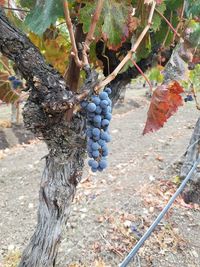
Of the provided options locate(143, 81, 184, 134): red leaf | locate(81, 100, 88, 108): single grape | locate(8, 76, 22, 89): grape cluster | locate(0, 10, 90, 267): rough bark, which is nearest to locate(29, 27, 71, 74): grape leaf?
locate(8, 76, 22, 89): grape cluster

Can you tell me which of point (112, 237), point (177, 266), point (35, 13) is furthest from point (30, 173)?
point (35, 13)

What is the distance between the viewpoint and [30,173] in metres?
5.75

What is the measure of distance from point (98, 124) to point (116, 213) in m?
2.69

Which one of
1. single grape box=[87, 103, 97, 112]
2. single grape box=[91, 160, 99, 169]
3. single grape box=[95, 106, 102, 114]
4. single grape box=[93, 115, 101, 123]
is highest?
single grape box=[87, 103, 97, 112]

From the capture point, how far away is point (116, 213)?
393cm

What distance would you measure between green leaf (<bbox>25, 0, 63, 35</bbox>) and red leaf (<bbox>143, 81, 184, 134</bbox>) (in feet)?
1.66

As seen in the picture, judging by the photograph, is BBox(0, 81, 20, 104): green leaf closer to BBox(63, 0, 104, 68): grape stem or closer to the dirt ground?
the dirt ground

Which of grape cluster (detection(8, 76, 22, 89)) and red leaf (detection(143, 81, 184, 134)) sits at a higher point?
red leaf (detection(143, 81, 184, 134))

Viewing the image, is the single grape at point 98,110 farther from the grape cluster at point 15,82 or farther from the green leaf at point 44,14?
the grape cluster at point 15,82

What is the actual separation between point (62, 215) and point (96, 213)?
1882 mm

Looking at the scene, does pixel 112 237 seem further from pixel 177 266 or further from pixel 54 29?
pixel 54 29

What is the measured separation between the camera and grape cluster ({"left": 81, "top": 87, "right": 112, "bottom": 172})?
4.55ft

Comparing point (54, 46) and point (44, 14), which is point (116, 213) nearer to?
point (54, 46)

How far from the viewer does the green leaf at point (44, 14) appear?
1339 mm
